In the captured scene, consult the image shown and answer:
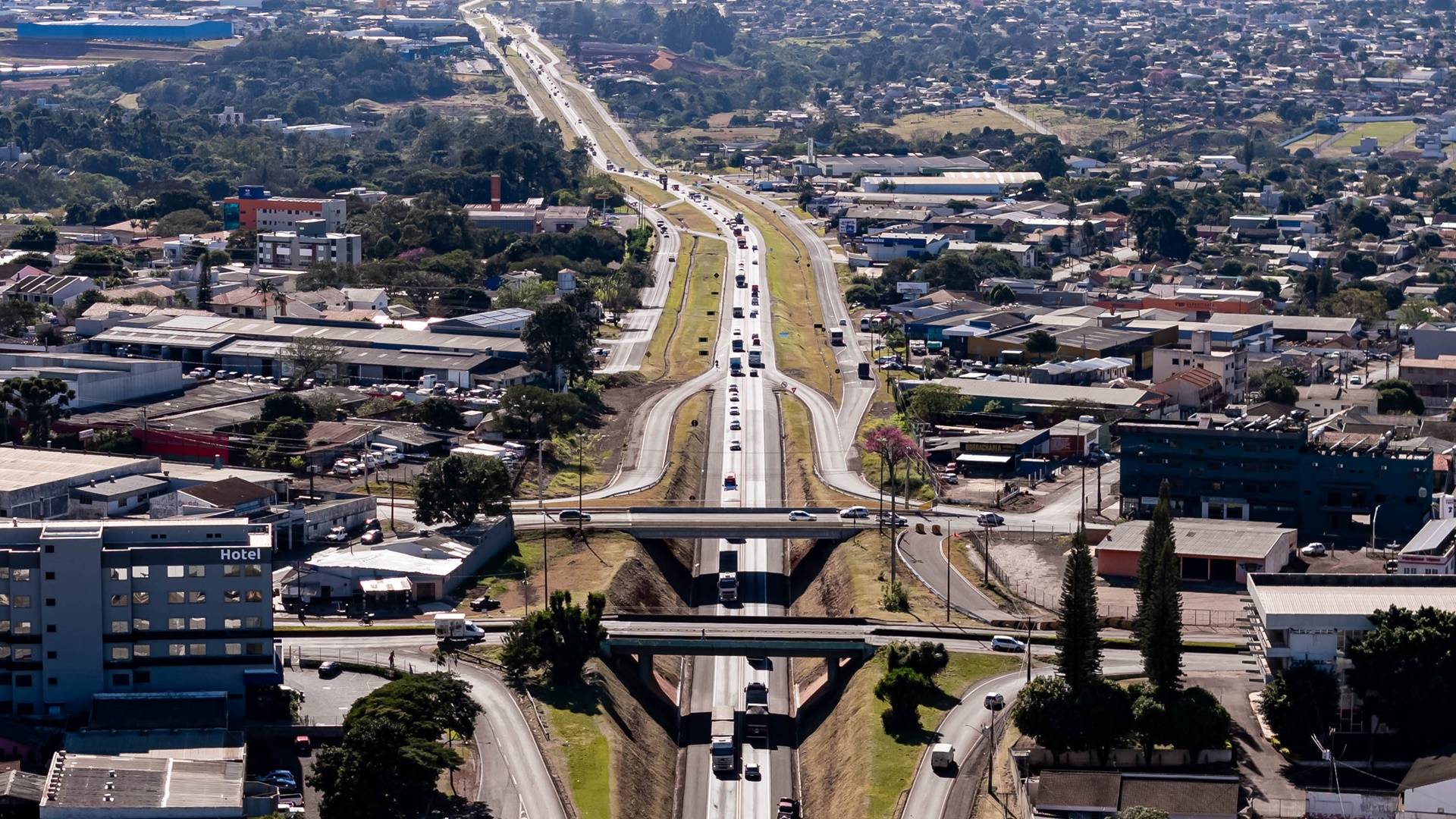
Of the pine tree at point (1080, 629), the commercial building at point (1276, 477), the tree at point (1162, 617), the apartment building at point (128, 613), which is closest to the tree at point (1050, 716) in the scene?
the pine tree at point (1080, 629)

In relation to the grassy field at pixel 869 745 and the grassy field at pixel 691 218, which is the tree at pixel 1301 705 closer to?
the grassy field at pixel 869 745

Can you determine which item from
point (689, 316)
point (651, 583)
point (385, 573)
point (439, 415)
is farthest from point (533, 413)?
point (689, 316)

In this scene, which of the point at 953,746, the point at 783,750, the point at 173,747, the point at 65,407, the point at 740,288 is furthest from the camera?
the point at 740,288

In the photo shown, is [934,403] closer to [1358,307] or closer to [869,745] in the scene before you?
[869,745]

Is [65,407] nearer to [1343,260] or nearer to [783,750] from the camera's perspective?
[783,750]

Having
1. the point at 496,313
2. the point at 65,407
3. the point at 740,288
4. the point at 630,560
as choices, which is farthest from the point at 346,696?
the point at 740,288

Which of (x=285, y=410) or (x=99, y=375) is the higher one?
(x=99, y=375)

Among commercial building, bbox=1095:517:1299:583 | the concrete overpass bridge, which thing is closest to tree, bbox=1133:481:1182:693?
commercial building, bbox=1095:517:1299:583
